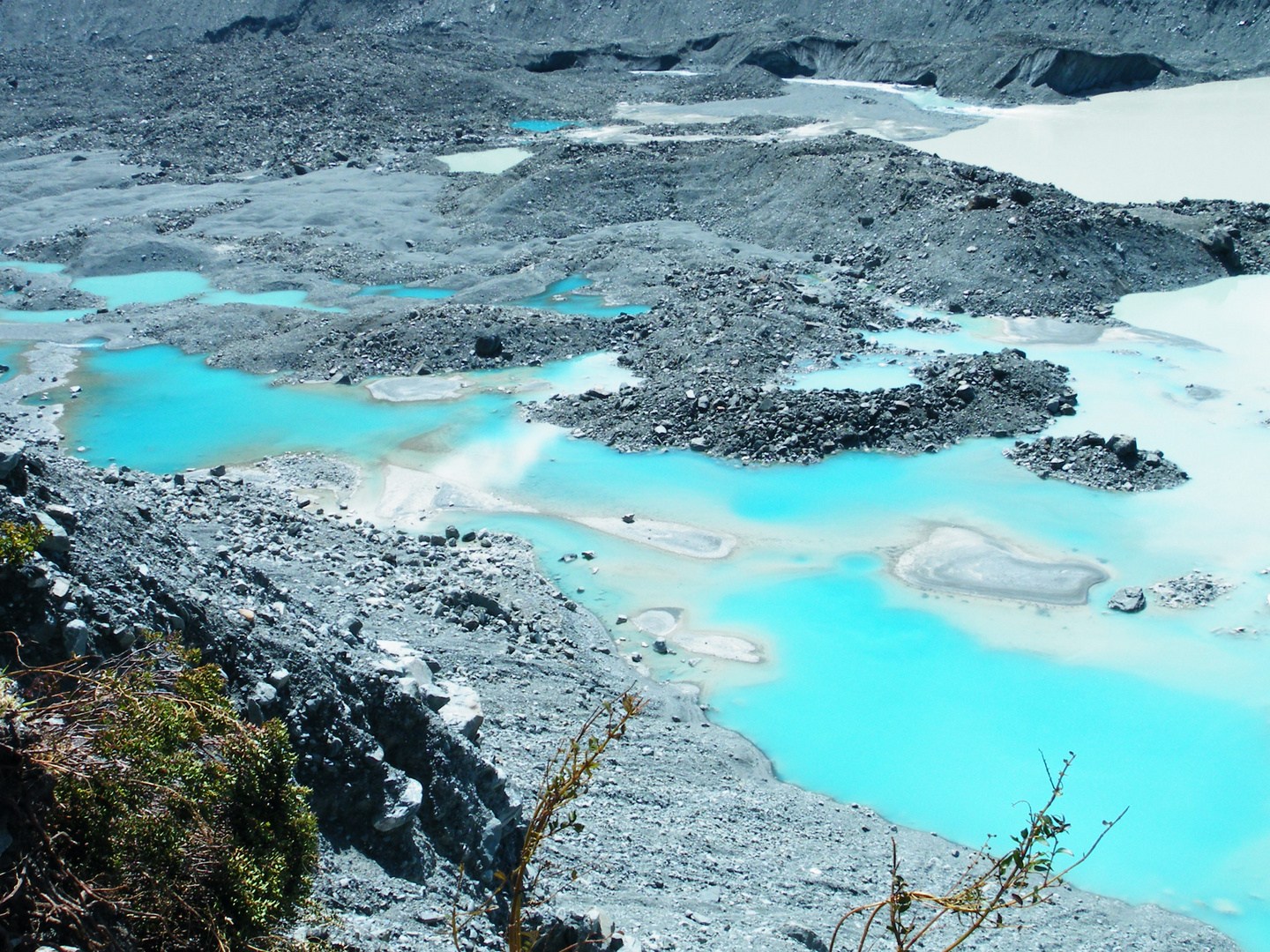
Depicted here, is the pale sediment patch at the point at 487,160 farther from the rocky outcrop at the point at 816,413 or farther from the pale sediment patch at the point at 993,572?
the pale sediment patch at the point at 993,572

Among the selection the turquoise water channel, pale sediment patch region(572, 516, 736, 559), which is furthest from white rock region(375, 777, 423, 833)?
pale sediment patch region(572, 516, 736, 559)

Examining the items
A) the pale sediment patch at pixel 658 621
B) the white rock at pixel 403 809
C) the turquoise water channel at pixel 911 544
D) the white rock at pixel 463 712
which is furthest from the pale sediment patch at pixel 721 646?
the white rock at pixel 403 809

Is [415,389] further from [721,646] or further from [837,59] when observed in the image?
[837,59]

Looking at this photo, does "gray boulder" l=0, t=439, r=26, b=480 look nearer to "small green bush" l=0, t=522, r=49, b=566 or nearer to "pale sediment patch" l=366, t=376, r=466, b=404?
"small green bush" l=0, t=522, r=49, b=566

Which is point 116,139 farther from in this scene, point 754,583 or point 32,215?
point 754,583

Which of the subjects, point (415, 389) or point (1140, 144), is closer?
point (415, 389)

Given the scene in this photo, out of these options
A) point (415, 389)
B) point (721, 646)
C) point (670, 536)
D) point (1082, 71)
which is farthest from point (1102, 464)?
point (1082, 71)
